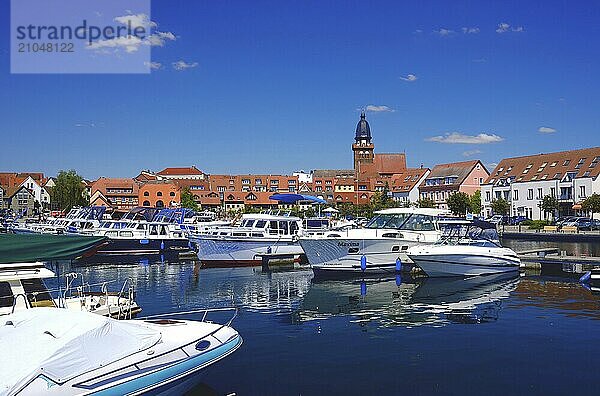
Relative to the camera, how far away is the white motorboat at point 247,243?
3869cm

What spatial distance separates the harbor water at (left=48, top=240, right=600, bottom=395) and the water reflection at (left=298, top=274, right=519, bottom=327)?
1.8 inches

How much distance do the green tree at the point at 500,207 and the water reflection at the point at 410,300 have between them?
54094mm

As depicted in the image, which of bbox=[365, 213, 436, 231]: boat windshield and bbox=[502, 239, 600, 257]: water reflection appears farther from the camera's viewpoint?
bbox=[502, 239, 600, 257]: water reflection

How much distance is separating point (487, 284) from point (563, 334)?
1070cm

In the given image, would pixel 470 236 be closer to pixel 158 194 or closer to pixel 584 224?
pixel 584 224

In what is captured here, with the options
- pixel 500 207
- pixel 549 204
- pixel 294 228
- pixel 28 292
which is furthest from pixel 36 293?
pixel 500 207

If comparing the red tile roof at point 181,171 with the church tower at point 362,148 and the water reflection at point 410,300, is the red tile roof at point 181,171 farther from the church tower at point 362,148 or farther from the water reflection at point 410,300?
the water reflection at point 410,300

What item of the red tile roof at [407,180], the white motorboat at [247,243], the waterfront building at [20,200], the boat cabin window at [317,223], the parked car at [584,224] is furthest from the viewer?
the waterfront building at [20,200]

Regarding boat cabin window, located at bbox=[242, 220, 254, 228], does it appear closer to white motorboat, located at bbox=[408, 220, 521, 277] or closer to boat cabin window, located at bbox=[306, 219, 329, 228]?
boat cabin window, located at bbox=[306, 219, 329, 228]

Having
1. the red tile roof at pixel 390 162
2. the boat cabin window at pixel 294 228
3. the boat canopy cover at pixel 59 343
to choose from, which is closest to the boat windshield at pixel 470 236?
the boat cabin window at pixel 294 228

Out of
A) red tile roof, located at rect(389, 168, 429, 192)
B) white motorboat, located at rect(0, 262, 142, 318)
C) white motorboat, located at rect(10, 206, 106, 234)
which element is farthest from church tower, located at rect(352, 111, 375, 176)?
white motorboat, located at rect(0, 262, 142, 318)

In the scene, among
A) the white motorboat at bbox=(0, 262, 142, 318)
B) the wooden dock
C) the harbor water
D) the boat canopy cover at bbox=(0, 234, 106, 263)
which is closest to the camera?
the harbor water

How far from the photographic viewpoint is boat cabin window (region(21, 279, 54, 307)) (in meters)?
14.7

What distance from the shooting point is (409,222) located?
119 feet
